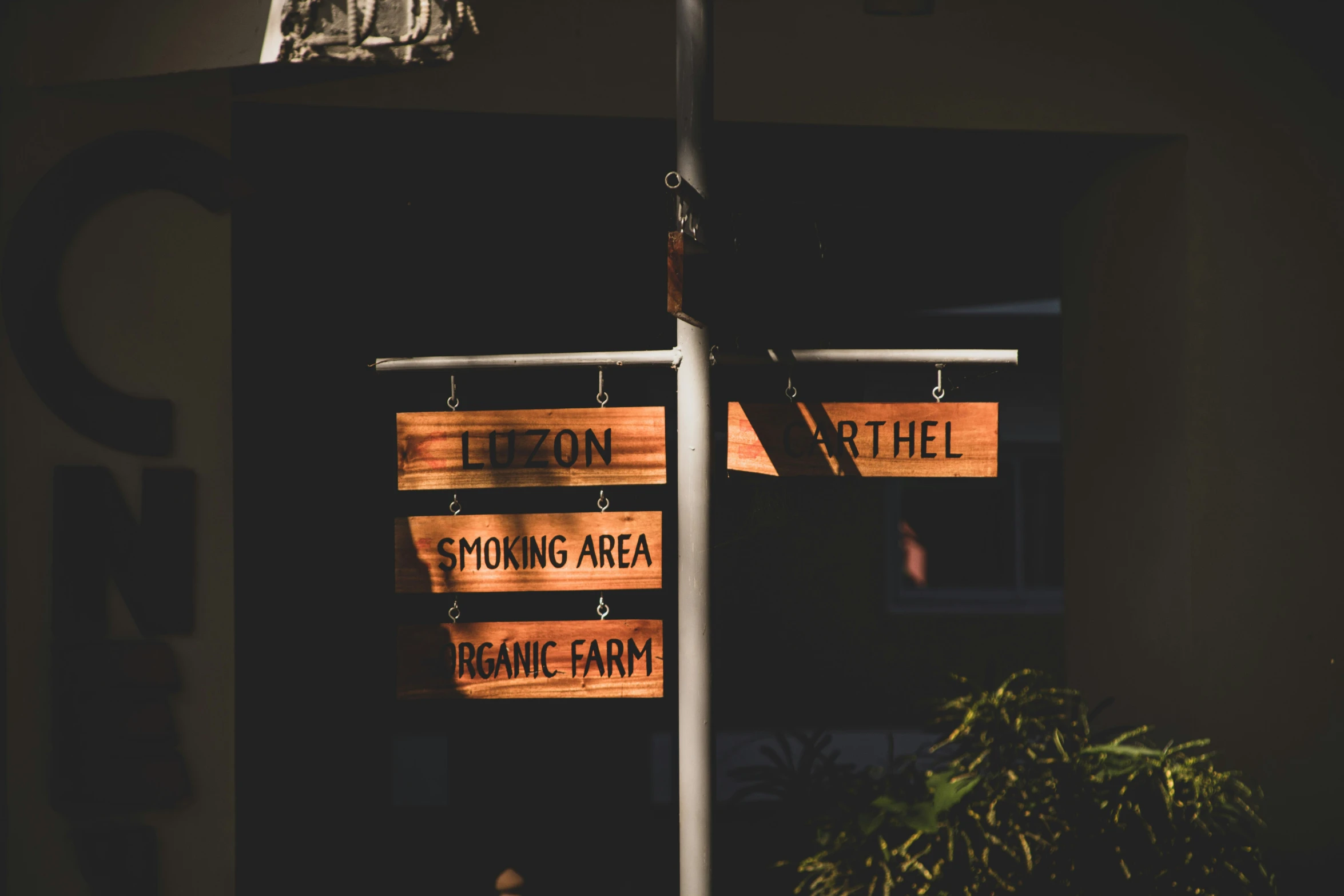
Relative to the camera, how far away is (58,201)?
298 cm

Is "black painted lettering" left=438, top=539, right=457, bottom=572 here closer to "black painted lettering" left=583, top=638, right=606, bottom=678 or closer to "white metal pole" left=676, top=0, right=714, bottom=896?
"black painted lettering" left=583, top=638, right=606, bottom=678

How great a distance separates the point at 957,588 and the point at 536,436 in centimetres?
684

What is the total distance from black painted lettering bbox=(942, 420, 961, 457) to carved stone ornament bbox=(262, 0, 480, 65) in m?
1.84

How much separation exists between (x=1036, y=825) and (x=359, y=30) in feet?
9.91

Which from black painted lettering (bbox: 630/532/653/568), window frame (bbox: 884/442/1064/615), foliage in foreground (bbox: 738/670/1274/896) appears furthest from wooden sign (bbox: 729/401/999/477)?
window frame (bbox: 884/442/1064/615)

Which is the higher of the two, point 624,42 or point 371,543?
point 624,42

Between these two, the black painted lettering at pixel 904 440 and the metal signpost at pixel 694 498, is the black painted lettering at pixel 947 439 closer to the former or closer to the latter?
the black painted lettering at pixel 904 440

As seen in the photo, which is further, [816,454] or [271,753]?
[271,753]

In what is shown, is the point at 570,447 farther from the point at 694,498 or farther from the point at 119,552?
the point at 119,552

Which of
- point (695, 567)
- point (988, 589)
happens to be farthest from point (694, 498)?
point (988, 589)

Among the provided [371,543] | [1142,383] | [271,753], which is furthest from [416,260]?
[1142,383]

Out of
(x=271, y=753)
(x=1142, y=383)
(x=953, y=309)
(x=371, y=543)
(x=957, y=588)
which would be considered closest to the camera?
(x=271, y=753)

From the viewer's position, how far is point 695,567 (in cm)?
203

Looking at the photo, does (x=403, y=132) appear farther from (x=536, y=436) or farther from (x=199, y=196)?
(x=536, y=436)
